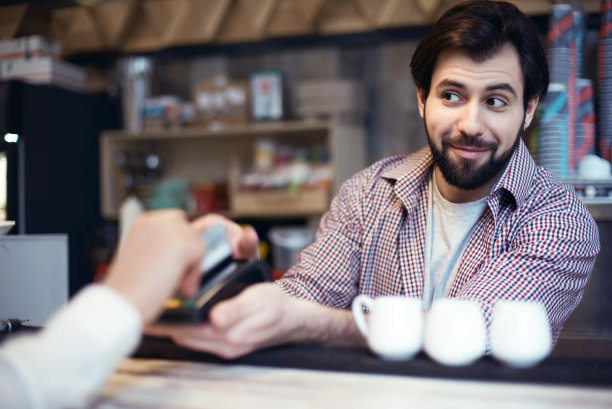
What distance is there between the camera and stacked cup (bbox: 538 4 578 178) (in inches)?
84.9

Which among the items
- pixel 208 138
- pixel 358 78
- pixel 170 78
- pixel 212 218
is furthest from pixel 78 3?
pixel 212 218

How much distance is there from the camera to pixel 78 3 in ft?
10.8

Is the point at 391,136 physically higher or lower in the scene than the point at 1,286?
higher

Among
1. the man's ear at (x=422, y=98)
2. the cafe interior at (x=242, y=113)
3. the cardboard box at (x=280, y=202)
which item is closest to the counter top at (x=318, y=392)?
the man's ear at (x=422, y=98)

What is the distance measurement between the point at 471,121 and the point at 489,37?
0.61ft

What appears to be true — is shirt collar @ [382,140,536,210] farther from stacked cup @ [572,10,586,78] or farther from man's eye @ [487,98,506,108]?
stacked cup @ [572,10,586,78]

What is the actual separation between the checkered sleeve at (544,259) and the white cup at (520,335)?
0.27 m

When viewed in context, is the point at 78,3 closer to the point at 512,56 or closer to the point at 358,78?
the point at 358,78

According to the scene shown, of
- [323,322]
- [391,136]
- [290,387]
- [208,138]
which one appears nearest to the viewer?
[290,387]

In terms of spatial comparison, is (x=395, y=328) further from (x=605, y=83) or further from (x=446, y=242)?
(x=605, y=83)

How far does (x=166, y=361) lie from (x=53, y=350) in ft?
0.82

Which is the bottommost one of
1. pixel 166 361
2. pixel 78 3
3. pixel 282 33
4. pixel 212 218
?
pixel 166 361

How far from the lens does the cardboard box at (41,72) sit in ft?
8.90

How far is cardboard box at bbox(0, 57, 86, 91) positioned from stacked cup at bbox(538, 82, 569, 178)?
2.12m
